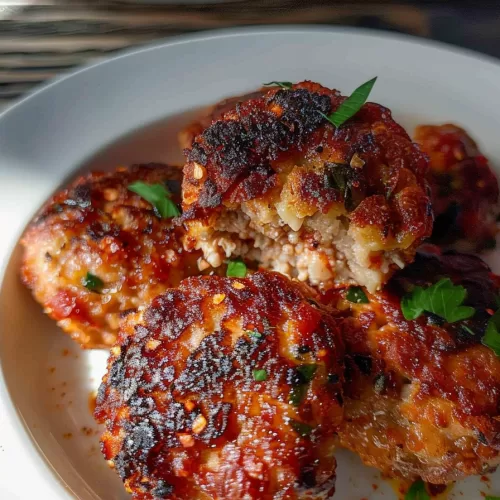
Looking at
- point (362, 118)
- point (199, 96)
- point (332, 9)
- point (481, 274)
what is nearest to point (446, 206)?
point (481, 274)

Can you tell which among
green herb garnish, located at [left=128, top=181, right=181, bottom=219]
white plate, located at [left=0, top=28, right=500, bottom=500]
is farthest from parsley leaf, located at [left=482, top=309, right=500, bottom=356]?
green herb garnish, located at [left=128, top=181, right=181, bottom=219]

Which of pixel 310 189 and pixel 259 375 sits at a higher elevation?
pixel 310 189

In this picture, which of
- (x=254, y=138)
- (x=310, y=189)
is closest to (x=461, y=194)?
(x=310, y=189)

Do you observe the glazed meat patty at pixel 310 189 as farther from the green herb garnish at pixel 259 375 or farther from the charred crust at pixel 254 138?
the green herb garnish at pixel 259 375

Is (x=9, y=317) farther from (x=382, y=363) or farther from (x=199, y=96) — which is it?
(x=382, y=363)

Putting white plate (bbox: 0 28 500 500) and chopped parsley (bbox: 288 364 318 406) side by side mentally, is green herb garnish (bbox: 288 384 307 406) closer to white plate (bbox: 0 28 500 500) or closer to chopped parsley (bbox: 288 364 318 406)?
chopped parsley (bbox: 288 364 318 406)

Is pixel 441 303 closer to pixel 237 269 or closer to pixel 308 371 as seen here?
pixel 308 371
